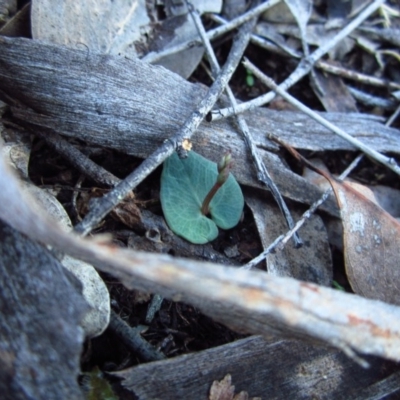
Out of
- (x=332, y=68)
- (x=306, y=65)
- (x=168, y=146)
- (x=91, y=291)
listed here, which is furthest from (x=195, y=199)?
(x=332, y=68)

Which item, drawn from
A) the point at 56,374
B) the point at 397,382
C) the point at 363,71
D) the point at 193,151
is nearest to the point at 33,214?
the point at 56,374

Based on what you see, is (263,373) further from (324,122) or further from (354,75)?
(354,75)

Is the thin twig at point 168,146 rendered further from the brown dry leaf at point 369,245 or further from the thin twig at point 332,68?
the brown dry leaf at point 369,245

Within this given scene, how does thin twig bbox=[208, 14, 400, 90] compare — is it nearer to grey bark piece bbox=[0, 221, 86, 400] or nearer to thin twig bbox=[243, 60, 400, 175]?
thin twig bbox=[243, 60, 400, 175]

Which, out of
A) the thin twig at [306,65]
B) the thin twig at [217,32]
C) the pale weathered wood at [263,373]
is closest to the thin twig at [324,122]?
the thin twig at [306,65]

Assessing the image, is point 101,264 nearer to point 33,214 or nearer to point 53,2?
point 33,214
